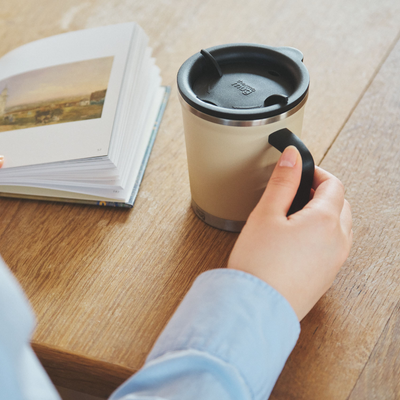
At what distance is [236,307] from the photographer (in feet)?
1.35

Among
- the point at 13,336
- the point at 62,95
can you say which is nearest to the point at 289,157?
the point at 13,336

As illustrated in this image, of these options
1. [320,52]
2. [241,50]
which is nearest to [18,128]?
[241,50]

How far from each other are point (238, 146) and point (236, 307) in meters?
0.17

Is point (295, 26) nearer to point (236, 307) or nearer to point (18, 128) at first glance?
point (18, 128)

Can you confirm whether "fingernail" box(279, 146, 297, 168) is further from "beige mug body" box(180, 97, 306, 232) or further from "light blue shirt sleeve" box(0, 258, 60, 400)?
"light blue shirt sleeve" box(0, 258, 60, 400)

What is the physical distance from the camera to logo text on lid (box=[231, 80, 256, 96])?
1.64 ft

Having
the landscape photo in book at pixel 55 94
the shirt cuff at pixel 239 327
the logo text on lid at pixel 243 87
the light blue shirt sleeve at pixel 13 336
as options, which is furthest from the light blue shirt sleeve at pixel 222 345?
the landscape photo in book at pixel 55 94

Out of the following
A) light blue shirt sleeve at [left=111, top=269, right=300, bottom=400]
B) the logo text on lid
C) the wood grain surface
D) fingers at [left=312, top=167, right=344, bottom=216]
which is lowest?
the wood grain surface

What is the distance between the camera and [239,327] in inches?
15.8

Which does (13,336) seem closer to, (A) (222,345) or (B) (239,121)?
(A) (222,345)

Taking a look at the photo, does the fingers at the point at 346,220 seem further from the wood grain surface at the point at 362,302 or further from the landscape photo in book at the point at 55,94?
→ the landscape photo in book at the point at 55,94

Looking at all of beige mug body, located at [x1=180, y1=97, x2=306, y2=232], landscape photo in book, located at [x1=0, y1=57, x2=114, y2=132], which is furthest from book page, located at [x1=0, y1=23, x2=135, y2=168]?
beige mug body, located at [x1=180, y1=97, x2=306, y2=232]

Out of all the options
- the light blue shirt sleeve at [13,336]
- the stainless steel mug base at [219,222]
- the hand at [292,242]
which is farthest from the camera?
the stainless steel mug base at [219,222]

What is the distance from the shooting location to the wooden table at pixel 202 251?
471 millimetres
